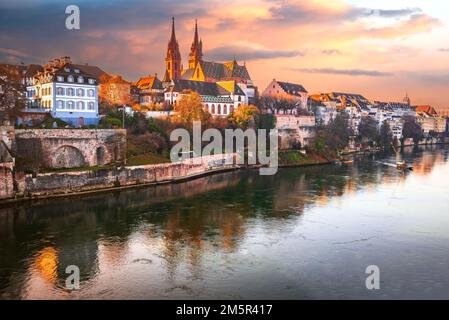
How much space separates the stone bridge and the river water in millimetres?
3553

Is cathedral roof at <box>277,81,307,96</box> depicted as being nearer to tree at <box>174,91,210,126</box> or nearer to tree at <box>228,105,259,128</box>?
tree at <box>228,105,259,128</box>

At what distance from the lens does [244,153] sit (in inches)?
1655

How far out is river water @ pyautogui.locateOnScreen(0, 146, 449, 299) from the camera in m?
13.9

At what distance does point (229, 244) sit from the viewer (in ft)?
58.7

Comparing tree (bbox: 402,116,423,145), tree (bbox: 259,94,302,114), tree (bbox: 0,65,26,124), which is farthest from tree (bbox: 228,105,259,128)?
tree (bbox: 402,116,423,145)

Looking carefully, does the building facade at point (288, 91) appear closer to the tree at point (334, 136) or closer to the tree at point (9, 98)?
the tree at point (334, 136)

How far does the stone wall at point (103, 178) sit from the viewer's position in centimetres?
2488

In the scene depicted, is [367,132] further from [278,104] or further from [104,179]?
[104,179]

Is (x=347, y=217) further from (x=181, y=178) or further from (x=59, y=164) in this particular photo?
(x=59, y=164)

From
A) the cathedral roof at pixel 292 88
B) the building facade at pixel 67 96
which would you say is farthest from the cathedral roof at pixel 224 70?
the building facade at pixel 67 96

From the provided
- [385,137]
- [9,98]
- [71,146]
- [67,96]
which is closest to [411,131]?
[385,137]

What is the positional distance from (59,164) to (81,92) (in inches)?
240

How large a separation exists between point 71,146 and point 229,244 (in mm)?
14952
